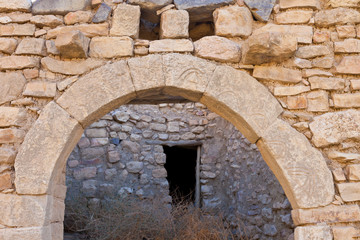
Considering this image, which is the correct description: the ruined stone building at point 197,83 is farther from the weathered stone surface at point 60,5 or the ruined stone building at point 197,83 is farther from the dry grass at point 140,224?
the dry grass at point 140,224

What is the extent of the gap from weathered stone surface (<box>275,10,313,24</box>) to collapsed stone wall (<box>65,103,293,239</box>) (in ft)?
7.48

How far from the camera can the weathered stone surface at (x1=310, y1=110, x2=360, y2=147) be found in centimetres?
232

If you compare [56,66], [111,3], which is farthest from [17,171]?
A: [111,3]

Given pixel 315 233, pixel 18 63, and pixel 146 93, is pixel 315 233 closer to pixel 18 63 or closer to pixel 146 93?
pixel 146 93

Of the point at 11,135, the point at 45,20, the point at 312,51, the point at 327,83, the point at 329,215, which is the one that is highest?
the point at 45,20

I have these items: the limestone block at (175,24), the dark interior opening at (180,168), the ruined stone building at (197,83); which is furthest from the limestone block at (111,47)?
the dark interior opening at (180,168)

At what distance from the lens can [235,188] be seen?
5.34m

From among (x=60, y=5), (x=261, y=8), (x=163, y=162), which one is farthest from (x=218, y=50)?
(x=163, y=162)

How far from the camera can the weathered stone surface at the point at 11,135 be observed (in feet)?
7.43

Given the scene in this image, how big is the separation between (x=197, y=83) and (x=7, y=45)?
1.40 metres

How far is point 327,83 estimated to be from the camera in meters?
2.41

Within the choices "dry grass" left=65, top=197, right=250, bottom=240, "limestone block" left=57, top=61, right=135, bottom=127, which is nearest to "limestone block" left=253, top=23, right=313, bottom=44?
"limestone block" left=57, top=61, right=135, bottom=127

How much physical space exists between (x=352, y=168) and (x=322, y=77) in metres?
0.67

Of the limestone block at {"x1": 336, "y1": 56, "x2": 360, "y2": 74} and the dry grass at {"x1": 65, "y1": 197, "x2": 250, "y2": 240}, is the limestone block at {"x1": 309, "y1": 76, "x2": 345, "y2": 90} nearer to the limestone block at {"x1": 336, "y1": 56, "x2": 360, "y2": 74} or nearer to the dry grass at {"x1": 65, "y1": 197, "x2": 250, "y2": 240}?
the limestone block at {"x1": 336, "y1": 56, "x2": 360, "y2": 74}
